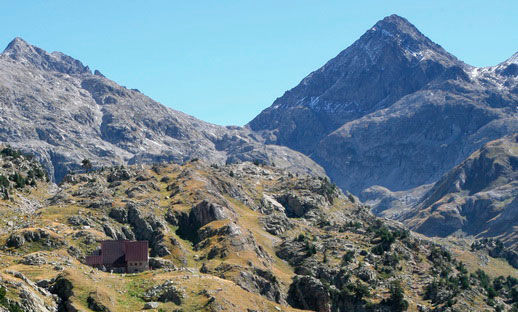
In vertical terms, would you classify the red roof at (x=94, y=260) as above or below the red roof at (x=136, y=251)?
below

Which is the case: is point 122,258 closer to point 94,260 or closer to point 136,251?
point 136,251

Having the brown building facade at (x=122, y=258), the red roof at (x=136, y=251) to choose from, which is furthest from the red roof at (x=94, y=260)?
the red roof at (x=136, y=251)

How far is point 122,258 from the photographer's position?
5969 inches

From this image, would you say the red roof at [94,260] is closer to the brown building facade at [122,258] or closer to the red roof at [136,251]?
the brown building facade at [122,258]

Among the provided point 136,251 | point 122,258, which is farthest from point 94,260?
point 136,251

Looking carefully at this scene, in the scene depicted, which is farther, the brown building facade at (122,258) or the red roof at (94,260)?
the red roof at (94,260)

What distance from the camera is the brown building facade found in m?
150

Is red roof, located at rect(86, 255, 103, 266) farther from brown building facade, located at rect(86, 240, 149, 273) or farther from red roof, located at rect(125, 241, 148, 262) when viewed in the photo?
red roof, located at rect(125, 241, 148, 262)

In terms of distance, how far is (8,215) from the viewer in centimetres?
17850

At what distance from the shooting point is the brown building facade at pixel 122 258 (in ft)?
490

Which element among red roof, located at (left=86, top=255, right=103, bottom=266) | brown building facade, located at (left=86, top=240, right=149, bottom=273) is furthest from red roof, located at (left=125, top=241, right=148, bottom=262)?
red roof, located at (left=86, top=255, right=103, bottom=266)

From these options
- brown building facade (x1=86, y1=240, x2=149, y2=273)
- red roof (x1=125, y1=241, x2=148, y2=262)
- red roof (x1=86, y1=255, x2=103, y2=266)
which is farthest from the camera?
red roof (x1=125, y1=241, x2=148, y2=262)

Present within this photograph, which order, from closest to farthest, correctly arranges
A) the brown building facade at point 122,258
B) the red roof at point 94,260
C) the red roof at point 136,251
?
the brown building facade at point 122,258
the red roof at point 94,260
the red roof at point 136,251

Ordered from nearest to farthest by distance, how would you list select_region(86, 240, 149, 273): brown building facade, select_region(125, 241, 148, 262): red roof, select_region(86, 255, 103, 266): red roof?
select_region(86, 240, 149, 273): brown building facade
select_region(86, 255, 103, 266): red roof
select_region(125, 241, 148, 262): red roof
